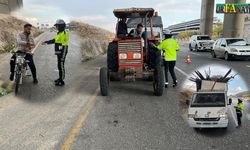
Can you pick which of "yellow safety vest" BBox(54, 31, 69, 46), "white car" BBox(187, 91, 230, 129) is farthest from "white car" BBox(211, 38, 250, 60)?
"white car" BBox(187, 91, 230, 129)

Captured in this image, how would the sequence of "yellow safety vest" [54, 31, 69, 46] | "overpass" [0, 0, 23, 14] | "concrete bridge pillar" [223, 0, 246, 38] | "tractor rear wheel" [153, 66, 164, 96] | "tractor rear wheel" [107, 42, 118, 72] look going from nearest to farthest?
"tractor rear wheel" [153, 66, 164, 96]
"tractor rear wheel" [107, 42, 118, 72]
"yellow safety vest" [54, 31, 69, 46]
"overpass" [0, 0, 23, 14]
"concrete bridge pillar" [223, 0, 246, 38]

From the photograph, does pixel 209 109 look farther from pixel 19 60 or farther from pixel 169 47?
pixel 19 60

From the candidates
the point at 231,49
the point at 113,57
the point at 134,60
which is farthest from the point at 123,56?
the point at 231,49

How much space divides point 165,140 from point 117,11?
190 inches

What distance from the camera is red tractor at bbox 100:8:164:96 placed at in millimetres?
7887

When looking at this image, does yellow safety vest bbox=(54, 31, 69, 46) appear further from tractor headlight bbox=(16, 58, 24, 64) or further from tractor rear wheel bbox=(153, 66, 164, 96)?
tractor rear wheel bbox=(153, 66, 164, 96)

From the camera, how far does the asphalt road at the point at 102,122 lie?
4348 millimetres

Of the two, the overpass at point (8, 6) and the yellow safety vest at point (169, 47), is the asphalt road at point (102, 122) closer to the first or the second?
the yellow safety vest at point (169, 47)

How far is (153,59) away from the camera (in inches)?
333

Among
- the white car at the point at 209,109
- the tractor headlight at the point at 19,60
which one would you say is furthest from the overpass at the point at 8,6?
the white car at the point at 209,109

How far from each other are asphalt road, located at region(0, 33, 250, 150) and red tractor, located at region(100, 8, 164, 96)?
1.68ft

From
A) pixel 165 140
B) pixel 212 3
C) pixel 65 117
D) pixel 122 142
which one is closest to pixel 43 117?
pixel 65 117

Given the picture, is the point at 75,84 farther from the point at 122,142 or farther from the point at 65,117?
the point at 122,142

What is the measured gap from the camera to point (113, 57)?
8477 mm
